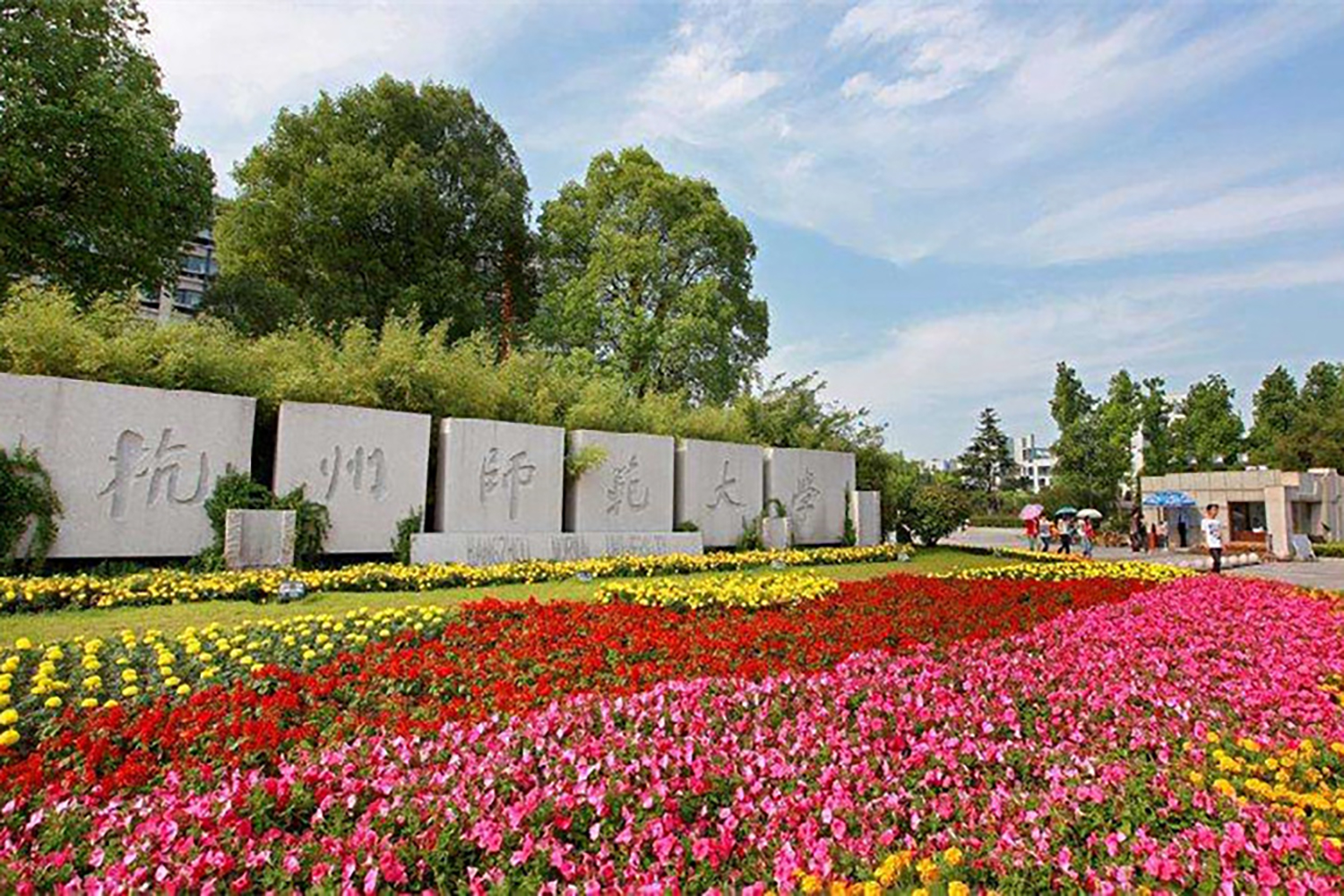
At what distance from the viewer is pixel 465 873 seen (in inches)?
84.0

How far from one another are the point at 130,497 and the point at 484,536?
12.6 ft

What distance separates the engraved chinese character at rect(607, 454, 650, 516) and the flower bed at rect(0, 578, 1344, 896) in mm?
8029

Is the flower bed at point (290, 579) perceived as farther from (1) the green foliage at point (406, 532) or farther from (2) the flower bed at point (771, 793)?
(2) the flower bed at point (771, 793)

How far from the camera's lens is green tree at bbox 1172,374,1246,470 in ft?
107

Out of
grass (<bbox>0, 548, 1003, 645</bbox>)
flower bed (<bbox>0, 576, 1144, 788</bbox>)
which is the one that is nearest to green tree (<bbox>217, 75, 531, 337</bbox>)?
grass (<bbox>0, 548, 1003, 645</bbox>)

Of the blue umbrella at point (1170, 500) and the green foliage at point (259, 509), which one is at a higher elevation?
the blue umbrella at point (1170, 500)

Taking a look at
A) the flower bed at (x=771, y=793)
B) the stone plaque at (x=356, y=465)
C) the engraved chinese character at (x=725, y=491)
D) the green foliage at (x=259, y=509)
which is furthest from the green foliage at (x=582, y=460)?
the flower bed at (x=771, y=793)

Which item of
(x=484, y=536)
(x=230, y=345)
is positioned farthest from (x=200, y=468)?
(x=484, y=536)

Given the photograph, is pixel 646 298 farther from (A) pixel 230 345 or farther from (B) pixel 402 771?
(B) pixel 402 771

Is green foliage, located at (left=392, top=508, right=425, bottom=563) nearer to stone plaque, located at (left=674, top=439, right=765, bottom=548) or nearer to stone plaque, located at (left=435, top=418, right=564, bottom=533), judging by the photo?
stone plaque, located at (left=435, top=418, right=564, bottom=533)

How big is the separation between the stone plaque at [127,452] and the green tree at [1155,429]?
106 ft

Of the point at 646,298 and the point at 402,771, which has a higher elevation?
the point at 646,298

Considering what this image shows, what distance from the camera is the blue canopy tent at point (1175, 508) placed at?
2250cm

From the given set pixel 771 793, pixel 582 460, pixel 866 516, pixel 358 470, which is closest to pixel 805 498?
pixel 866 516
